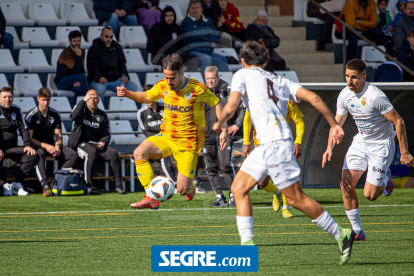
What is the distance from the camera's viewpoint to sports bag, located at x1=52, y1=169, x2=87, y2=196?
424 inches

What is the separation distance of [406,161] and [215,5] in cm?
882

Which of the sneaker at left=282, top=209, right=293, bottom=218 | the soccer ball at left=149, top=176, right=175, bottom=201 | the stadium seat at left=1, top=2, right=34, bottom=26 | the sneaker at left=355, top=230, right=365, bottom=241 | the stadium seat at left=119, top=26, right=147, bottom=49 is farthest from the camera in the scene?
the stadium seat at left=1, top=2, right=34, bottom=26

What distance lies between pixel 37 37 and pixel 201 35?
4318mm

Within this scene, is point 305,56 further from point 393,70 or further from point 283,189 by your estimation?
point 283,189

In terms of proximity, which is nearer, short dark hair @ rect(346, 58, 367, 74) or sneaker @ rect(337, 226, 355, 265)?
sneaker @ rect(337, 226, 355, 265)

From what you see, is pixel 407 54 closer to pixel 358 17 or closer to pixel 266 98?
pixel 358 17

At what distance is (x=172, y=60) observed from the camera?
666 cm

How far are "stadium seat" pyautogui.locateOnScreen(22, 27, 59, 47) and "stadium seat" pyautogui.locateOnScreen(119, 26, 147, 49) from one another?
1637 mm

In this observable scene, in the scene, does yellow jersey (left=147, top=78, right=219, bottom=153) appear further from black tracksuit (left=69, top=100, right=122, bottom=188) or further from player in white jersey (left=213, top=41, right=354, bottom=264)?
black tracksuit (left=69, top=100, right=122, bottom=188)

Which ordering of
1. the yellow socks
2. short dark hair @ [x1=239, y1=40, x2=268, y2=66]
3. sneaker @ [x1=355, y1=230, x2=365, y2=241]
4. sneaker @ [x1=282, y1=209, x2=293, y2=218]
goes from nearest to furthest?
short dark hair @ [x1=239, y1=40, x2=268, y2=66] → sneaker @ [x1=355, y1=230, x2=365, y2=241] → the yellow socks → sneaker @ [x1=282, y1=209, x2=293, y2=218]

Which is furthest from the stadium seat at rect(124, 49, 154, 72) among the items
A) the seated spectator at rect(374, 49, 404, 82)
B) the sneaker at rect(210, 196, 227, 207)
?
the seated spectator at rect(374, 49, 404, 82)

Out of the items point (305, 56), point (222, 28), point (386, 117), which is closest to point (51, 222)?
point (386, 117)

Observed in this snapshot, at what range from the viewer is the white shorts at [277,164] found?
4.51 meters

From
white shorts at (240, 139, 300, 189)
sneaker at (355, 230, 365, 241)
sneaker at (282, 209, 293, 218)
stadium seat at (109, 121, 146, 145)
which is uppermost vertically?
white shorts at (240, 139, 300, 189)
